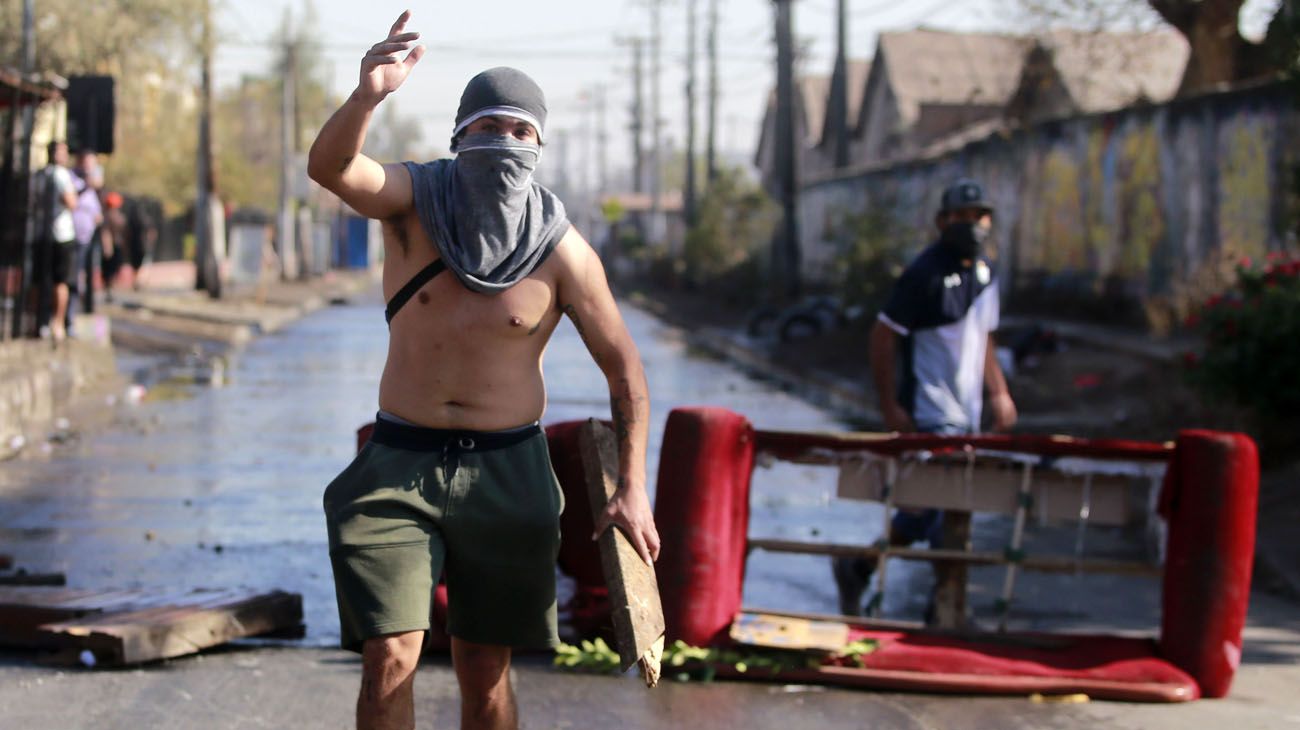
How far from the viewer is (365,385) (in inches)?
780

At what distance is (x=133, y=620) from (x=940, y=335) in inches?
130

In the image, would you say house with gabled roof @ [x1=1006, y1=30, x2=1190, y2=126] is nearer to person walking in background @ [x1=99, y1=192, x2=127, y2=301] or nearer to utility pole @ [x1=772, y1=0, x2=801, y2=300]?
utility pole @ [x1=772, y1=0, x2=801, y2=300]

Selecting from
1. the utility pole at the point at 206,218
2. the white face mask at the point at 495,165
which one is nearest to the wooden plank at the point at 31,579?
the white face mask at the point at 495,165

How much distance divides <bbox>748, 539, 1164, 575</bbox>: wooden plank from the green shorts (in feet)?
7.90

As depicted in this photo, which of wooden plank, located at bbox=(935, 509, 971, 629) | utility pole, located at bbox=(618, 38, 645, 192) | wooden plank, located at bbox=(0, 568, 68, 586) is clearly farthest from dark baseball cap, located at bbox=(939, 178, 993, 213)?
utility pole, located at bbox=(618, 38, 645, 192)

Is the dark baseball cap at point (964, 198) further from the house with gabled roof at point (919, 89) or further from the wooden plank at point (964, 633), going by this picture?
the house with gabled roof at point (919, 89)

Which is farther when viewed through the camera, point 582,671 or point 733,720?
point 582,671

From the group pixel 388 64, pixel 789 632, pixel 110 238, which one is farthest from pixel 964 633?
pixel 110 238

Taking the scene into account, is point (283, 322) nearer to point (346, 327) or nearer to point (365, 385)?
point (346, 327)

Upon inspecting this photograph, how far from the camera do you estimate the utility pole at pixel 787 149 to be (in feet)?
109

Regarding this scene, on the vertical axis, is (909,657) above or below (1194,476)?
below

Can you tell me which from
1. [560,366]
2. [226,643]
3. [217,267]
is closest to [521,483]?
[226,643]

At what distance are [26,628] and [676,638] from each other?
2.37 metres

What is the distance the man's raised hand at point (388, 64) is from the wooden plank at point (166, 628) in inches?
116
